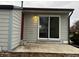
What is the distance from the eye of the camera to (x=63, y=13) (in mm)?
12945

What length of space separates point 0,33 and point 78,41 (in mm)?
7984

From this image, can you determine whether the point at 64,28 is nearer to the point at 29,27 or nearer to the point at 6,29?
the point at 29,27

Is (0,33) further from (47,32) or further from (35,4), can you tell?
(35,4)

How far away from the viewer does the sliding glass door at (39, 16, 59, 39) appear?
41.9ft

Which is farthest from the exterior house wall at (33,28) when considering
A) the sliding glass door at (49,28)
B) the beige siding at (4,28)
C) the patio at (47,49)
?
the beige siding at (4,28)

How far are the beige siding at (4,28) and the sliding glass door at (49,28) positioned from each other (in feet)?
17.5

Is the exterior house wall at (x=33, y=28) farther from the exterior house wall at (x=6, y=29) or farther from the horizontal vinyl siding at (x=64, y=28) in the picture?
the exterior house wall at (x=6, y=29)

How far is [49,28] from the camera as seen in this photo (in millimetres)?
12781

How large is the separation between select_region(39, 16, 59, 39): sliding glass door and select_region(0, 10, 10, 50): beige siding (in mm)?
5335

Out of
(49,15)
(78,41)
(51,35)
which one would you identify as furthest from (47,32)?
(78,41)

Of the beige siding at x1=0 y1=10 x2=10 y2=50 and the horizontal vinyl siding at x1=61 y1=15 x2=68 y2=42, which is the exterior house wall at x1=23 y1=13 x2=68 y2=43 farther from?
the beige siding at x1=0 y1=10 x2=10 y2=50

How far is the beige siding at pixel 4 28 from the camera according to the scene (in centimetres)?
784

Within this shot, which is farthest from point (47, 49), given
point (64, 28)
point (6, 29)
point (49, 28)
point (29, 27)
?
point (29, 27)

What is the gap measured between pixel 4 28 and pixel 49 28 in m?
5.46
